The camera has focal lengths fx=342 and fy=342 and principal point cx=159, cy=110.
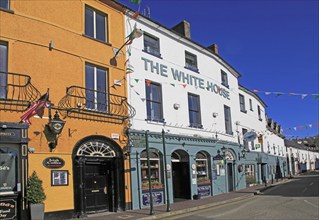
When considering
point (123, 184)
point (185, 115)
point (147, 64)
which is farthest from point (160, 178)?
point (147, 64)

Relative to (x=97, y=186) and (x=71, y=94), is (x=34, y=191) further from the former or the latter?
(x=71, y=94)

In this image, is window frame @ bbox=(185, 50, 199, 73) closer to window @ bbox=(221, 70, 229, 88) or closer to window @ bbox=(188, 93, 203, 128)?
window @ bbox=(188, 93, 203, 128)

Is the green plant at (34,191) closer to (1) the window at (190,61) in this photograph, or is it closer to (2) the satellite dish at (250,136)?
(1) the window at (190,61)

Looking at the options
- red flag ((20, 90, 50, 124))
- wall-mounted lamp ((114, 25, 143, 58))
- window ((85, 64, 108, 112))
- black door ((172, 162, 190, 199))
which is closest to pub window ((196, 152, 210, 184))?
black door ((172, 162, 190, 199))

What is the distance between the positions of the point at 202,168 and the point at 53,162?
11.7 meters

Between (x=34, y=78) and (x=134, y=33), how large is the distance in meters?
4.91

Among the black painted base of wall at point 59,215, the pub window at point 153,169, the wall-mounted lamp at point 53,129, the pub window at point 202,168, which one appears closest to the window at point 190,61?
the pub window at point 202,168

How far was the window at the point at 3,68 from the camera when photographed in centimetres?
1237

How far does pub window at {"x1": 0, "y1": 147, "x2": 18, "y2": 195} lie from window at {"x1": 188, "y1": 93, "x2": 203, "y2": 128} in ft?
38.9

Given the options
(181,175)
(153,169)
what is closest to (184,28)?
(181,175)

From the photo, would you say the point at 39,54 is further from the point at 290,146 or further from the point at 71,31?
the point at 290,146

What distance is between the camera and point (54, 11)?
14516 mm

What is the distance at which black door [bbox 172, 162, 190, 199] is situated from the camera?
68.2ft

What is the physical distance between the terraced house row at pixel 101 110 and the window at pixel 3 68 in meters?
0.03
